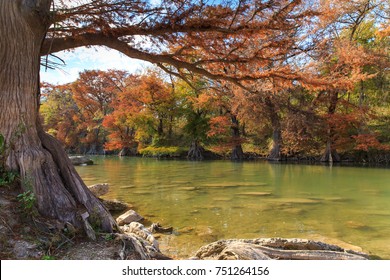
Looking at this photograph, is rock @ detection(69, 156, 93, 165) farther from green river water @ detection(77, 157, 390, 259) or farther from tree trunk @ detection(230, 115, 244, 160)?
tree trunk @ detection(230, 115, 244, 160)

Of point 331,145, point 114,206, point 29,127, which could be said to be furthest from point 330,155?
point 29,127

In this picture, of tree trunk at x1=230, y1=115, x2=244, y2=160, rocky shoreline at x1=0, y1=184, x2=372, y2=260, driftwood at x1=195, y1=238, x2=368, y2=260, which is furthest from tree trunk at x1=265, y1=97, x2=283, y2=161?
rocky shoreline at x1=0, y1=184, x2=372, y2=260

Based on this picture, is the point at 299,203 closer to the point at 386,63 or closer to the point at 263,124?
the point at 386,63

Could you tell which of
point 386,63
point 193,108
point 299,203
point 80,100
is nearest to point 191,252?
point 299,203

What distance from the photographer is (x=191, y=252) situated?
13.0 feet

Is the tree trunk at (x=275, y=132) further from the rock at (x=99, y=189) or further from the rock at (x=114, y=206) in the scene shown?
the rock at (x=114, y=206)

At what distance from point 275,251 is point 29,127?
127 inches

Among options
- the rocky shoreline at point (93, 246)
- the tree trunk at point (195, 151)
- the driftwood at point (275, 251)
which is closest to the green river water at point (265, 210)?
the driftwood at point (275, 251)

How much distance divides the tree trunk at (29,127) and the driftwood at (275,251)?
1301 millimetres

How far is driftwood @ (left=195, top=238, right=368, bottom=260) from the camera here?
10.5 ft

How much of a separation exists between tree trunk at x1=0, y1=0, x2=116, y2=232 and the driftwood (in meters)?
1.30

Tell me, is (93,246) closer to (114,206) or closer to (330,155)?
→ (114,206)

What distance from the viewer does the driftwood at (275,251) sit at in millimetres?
3201

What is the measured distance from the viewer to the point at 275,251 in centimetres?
337
